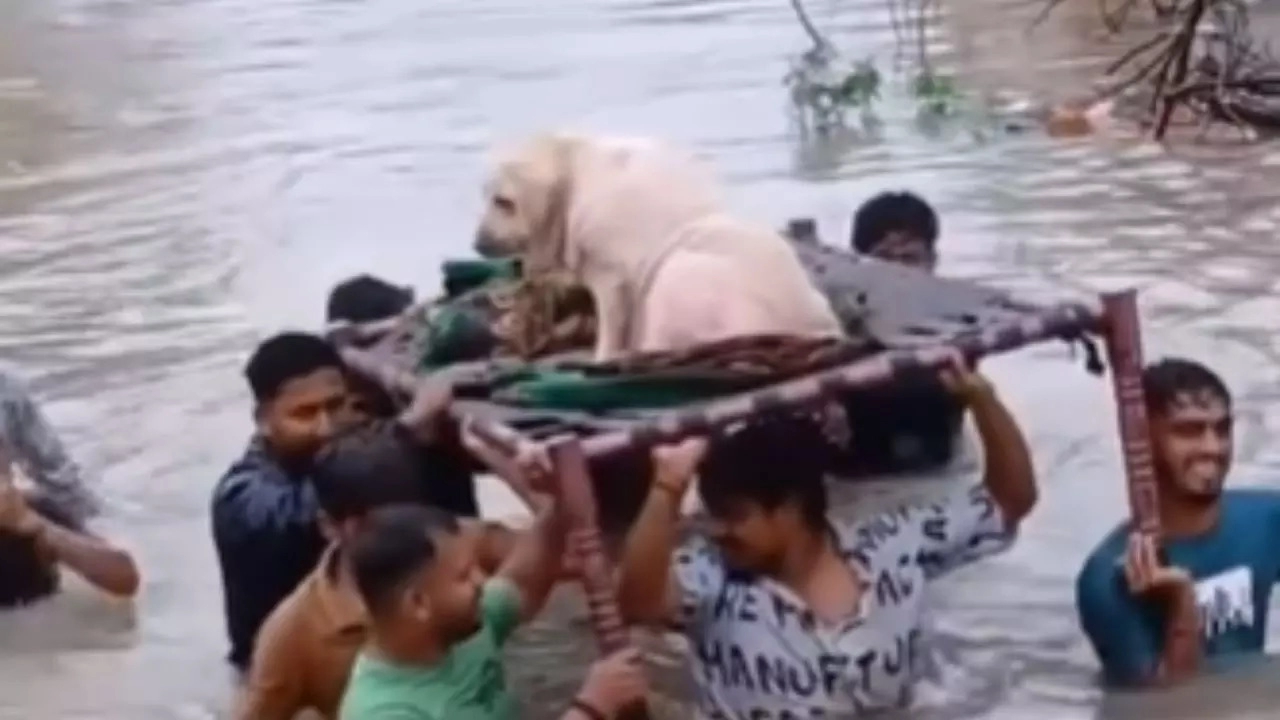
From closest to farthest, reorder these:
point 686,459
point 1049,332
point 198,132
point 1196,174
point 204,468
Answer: point 686,459 < point 1049,332 < point 204,468 < point 1196,174 < point 198,132

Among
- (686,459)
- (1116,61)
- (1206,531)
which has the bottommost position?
(1116,61)

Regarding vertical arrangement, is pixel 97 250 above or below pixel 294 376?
below

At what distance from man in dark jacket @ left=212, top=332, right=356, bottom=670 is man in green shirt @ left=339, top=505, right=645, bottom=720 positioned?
33.3 inches

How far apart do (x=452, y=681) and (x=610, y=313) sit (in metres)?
1.42

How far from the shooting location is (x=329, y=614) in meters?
5.18

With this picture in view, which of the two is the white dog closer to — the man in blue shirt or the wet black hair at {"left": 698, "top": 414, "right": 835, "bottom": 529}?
the wet black hair at {"left": 698, "top": 414, "right": 835, "bottom": 529}

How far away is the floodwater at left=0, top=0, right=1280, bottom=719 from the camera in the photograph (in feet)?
21.5

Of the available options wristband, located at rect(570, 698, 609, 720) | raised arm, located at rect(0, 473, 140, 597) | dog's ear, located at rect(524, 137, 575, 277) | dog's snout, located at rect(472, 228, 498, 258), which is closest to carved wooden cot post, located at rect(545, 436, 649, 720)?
wristband, located at rect(570, 698, 609, 720)

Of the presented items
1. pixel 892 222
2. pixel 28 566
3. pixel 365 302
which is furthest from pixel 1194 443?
pixel 28 566

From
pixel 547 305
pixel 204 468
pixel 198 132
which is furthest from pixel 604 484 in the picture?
pixel 198 132

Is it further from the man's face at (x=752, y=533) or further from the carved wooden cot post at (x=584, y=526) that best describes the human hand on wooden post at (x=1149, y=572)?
the carved wooden cot post at (x=584, y=526)

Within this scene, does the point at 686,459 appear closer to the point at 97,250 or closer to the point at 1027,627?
the point at 1027,627

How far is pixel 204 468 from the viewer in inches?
312

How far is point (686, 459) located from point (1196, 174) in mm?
6013
